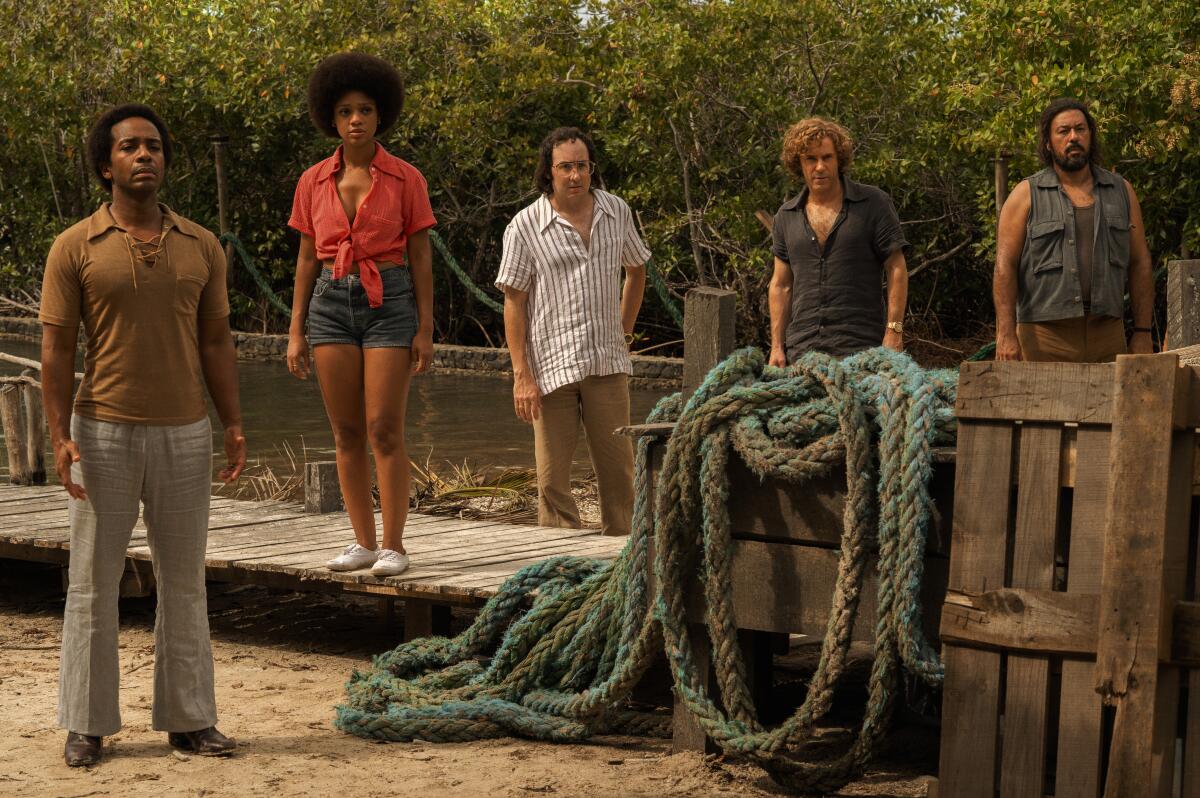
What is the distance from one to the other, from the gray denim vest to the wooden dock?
6.19 ft

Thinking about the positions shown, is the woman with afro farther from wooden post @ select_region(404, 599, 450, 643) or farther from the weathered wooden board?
the weathered wooden board

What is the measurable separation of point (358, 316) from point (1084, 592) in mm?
2960

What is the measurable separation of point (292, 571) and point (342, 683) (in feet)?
1.79

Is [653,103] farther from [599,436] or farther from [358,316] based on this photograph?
[358,316]

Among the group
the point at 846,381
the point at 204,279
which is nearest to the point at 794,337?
the point at 846,381

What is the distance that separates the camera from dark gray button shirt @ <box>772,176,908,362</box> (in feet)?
21.2

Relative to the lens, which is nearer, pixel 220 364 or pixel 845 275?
pixel 220 364

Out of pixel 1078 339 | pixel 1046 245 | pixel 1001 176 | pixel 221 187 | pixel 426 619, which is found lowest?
pixel 426 619

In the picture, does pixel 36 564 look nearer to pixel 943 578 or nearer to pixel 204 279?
pixel 204 279

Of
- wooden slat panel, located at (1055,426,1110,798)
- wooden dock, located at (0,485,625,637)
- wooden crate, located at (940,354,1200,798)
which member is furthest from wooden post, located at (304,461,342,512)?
wooden slat panel, located at (1055,426,1110,798)

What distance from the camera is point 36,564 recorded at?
28.3 ft

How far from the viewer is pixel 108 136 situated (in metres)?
5.01

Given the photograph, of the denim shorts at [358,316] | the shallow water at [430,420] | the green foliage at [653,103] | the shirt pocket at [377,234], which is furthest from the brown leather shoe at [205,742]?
the green foliage at [653,103]

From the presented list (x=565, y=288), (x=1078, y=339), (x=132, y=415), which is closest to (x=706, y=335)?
(x=565, y=288)
